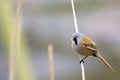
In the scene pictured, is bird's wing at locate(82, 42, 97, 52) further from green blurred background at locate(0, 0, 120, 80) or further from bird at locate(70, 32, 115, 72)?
green blurred background at locate(0, 0, 120, 80)

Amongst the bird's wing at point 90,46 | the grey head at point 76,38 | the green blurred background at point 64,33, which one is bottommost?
the grey head at point 76,38

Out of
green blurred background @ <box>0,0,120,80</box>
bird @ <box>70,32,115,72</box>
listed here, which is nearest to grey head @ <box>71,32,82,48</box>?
bird @ <box>70,32,115,72</box>

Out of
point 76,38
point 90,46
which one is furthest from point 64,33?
point 76,38

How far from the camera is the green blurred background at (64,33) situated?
342 cm

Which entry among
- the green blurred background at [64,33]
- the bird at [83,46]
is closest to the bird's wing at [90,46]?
the bird at [83,46]

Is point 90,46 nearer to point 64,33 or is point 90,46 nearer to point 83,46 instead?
point 83,46

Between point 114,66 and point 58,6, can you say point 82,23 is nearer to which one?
point 58,6

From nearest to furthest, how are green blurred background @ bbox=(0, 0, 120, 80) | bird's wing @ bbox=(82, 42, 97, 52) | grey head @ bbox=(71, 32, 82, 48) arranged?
1. grey head @ bbox=(71, 32, 82, 48)
2. bird's wing @ bbox=(82, 42, 97, 52)
3. green blurred background @ bbox=(0, 0, 120, 80)

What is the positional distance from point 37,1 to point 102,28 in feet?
2.17

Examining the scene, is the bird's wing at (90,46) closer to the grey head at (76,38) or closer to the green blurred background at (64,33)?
the grey head at (76,38)

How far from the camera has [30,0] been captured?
418 centimetres

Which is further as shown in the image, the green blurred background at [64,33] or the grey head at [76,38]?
the green blurred background at [64,33]

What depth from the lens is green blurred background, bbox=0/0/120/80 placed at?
3.42m

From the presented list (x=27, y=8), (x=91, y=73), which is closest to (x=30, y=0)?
(x=27, y=8)
